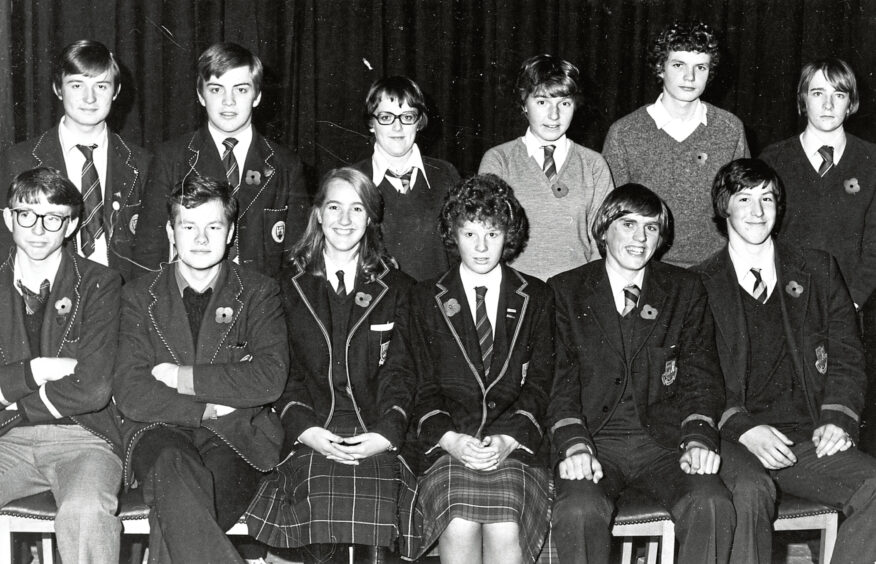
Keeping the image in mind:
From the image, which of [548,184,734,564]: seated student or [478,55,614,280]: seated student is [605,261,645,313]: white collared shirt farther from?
[478,55,614,280]: seated student

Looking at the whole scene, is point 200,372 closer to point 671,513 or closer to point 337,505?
point 337,505

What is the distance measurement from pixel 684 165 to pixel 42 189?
2.49 m

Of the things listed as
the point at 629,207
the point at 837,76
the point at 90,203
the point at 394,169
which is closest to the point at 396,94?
the point at 394,169

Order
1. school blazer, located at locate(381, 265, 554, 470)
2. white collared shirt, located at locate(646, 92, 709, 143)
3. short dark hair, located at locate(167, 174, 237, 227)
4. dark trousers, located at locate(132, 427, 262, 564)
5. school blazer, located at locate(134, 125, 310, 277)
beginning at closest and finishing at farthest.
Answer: dark trousers, located at locate(132, 427, 262, 564), school blazer, located at locate(381, 265, 554, 470), short dark hair, located at locate(167, 174, 237, 227), school blazer, located at locate(134, 125, 310, 277), white collared shirt, located at locate(646, 92, 709, 143)

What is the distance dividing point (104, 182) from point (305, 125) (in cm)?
120

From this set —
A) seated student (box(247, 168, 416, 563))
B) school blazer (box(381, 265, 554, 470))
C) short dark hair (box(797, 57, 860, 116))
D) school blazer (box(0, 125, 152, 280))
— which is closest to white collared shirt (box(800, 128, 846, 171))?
short dark hair (box(797, 57, 860, 116))

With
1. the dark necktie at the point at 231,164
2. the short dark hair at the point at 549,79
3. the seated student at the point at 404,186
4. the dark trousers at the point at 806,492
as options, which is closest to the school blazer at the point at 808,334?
the dark trousers at the point at 806,492

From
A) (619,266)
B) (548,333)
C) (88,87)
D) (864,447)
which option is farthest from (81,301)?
(864,447)

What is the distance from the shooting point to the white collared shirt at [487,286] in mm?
3469

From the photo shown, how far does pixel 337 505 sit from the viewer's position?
311cm

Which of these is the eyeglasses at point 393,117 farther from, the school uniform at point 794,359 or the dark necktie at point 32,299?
the dark necktie at point 32,299

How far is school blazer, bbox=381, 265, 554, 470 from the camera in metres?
3.33

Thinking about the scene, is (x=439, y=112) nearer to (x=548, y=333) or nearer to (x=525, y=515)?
(x=548, y=333)

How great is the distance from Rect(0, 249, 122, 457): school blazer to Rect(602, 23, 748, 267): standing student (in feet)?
7.01
